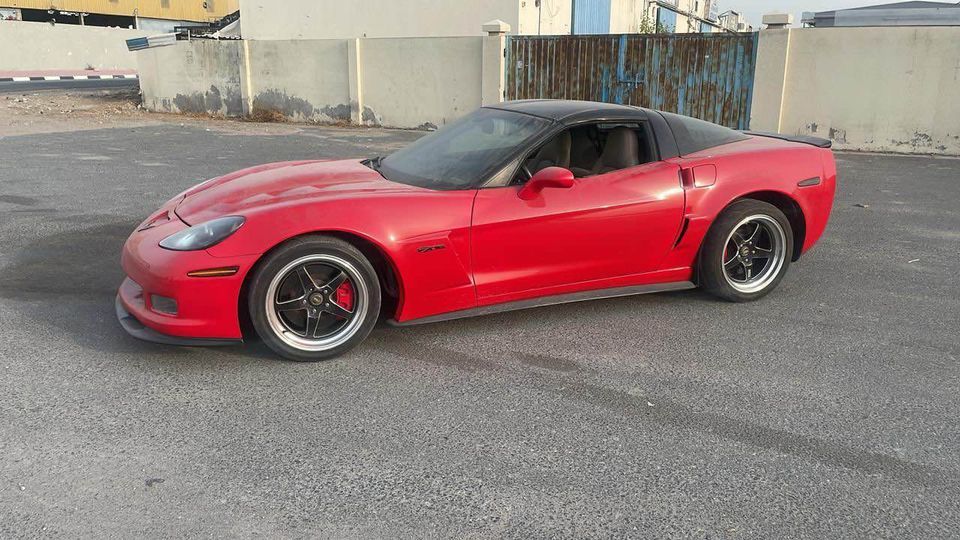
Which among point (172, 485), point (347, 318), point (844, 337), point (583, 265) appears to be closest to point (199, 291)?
point (347, 318)

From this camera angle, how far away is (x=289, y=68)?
57.2 feet

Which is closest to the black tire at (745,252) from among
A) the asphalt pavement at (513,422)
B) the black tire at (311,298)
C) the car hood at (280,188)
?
the asphalt pavement at (513,422)

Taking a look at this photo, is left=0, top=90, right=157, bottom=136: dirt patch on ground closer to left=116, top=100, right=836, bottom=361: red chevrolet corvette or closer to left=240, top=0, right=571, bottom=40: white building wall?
left=240, top=0, right=571, bottom=40: white building wall

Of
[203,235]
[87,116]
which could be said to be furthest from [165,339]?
[87,116]

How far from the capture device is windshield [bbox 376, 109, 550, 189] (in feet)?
13.9

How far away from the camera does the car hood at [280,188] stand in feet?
12.9

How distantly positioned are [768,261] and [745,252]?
211 mm

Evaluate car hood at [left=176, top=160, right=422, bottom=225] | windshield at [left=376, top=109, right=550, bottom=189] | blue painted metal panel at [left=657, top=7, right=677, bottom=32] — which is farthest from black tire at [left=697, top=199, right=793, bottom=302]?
blue painted metal panel at [left=657, top=7, right=677, bottom=32]

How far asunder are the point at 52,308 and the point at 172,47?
16.1 metres

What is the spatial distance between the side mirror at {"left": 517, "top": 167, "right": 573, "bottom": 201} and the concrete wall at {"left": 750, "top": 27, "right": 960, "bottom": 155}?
10.7m

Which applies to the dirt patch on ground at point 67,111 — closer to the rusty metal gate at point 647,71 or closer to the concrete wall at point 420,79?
the concrete wall at point 420,79

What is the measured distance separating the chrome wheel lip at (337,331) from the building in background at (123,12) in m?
45.9

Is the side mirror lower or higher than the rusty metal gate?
lower

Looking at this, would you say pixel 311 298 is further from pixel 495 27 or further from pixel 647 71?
pixel 495 27
